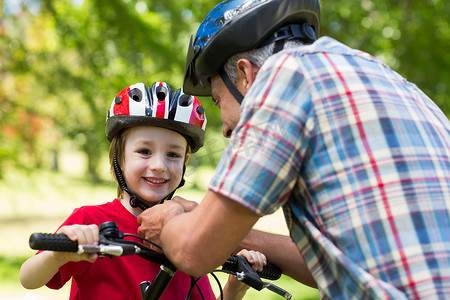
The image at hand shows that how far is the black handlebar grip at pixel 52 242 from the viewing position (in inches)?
83.1

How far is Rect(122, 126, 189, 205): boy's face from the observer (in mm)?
3371

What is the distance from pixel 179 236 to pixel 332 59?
867 millimetres

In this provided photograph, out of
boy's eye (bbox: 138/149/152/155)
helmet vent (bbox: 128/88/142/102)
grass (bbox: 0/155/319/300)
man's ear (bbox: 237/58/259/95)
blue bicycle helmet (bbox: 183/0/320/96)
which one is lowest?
grass (bbox: 0/155/319/300)

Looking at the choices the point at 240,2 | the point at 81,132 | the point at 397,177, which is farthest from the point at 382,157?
the point at 81,132

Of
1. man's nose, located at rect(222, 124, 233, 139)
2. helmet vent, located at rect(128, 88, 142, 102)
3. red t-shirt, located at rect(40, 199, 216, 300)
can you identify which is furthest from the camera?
helmet vent, located at rect(128, 88, 142, 102)

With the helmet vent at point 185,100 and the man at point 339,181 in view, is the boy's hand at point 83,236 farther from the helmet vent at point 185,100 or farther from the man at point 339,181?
the helmet vent at point 185,100

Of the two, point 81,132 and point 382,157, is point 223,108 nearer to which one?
point 382,157

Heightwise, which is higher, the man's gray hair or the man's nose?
the man's gray hair

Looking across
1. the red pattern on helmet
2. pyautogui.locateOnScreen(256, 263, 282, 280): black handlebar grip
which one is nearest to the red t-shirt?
pyautogui.locateOnScreen(256, 263, 282, 280): black handlebar grip

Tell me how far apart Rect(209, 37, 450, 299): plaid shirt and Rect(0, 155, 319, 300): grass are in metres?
3.45

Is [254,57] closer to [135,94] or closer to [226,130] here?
[226,130]

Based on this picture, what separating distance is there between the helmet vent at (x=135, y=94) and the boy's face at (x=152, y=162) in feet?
0.73

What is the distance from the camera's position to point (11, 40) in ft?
32.2

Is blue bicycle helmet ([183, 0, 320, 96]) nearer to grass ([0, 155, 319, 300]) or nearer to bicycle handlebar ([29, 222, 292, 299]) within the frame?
bicycle handlebar ([29, 222, 292, 299])
